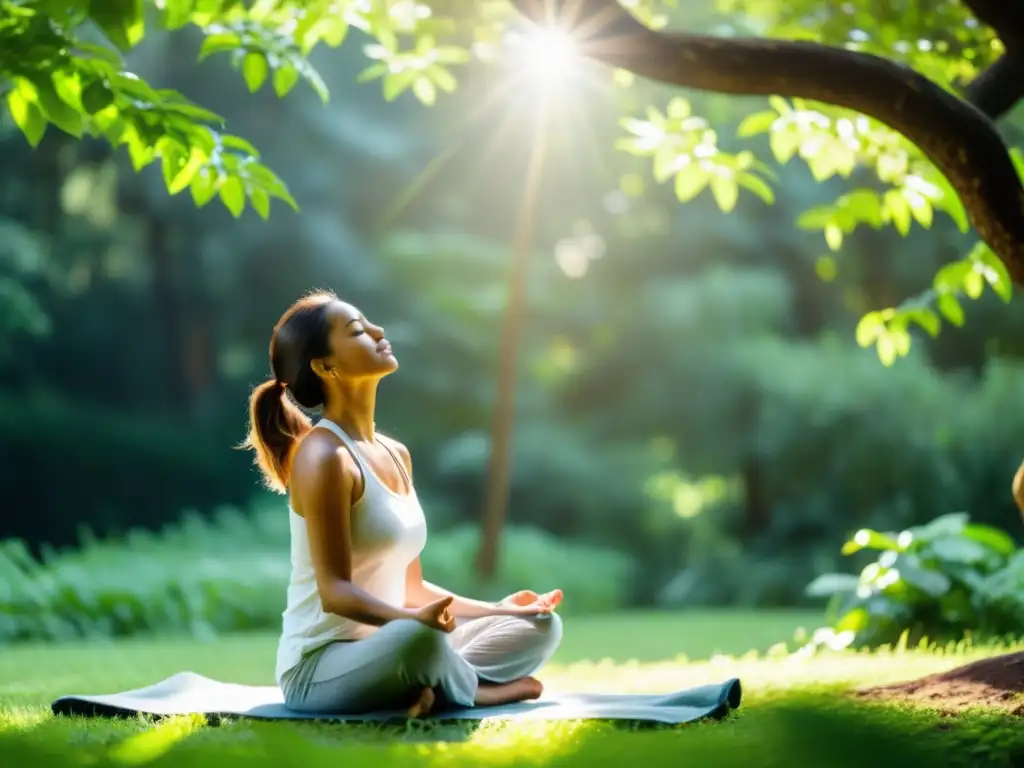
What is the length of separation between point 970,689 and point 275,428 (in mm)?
2258

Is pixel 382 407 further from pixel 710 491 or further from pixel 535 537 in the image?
pixel 710 491

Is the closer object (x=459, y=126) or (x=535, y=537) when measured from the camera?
(x=535, y=537)

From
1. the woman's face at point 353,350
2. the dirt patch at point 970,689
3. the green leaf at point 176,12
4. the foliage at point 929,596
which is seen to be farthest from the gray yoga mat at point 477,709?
the foliage at point 929,596

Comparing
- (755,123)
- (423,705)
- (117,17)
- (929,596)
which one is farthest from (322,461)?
(929,596)

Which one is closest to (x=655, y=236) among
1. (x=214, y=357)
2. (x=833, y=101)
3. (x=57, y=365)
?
(x=214, y=357)

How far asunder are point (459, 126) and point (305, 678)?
41.0 ft

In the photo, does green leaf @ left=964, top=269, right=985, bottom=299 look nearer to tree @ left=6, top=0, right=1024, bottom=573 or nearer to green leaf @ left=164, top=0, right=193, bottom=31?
tree @ left=6, top=0, right=1024, bottom=573

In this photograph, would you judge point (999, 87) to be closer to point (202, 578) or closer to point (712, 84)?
point (712, 84)

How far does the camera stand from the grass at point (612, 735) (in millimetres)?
2375

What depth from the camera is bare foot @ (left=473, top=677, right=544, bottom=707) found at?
3.77m

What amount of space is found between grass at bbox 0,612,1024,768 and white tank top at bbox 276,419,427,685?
296mm

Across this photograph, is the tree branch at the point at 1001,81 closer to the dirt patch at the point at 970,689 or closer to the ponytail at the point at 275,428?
the dirt patch at the point at 970,689

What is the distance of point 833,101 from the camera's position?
3.85 meters

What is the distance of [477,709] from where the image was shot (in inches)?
145
